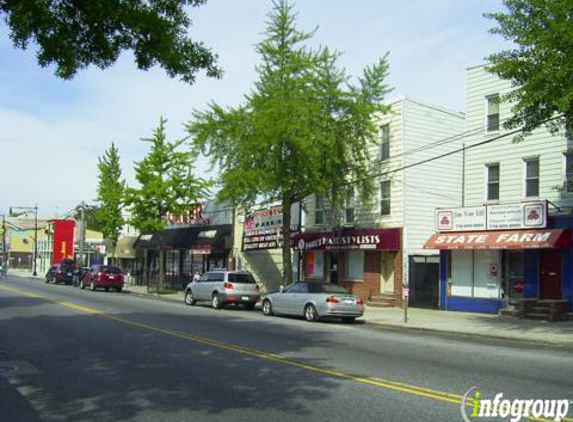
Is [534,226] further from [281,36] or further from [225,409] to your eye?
[225,409]

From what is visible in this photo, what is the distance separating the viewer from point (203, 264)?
134ft

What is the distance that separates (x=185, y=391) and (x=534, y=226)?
1605 centimetres

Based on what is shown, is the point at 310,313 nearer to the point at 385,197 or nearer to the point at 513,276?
the point at 513,276

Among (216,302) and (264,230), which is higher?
(264,230)

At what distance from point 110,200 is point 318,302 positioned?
96.5 ft

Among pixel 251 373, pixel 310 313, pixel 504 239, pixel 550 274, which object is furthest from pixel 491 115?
pixel 251 373

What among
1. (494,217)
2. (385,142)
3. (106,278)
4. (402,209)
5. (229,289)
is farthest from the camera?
(106,278)

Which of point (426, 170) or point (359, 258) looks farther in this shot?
point (359, 258)

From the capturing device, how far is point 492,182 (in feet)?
78.0

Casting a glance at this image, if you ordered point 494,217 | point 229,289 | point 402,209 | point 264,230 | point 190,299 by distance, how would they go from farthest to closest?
1. point 264,230
2. point 190,299
3. point 402,209
4. point 229,289
5. point 494,217

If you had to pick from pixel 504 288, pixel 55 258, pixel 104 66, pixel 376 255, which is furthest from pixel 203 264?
pixel 55 258

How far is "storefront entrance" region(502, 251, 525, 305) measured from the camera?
2243cm

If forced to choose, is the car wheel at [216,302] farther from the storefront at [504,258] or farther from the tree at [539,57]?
the tree at [539,57]

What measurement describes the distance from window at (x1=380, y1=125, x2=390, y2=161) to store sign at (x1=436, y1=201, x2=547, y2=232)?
175 inches
